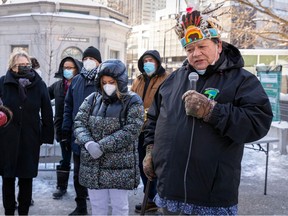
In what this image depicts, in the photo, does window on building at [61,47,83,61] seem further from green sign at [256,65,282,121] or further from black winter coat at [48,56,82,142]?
black winter coat at [48,56,82,142]

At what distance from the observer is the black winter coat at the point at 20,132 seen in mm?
3785

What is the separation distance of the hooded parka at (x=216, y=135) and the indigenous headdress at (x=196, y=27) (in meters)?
0.20

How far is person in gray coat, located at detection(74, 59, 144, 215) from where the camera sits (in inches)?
127

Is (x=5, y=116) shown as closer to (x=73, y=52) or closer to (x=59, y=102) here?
(x=59, y=102)

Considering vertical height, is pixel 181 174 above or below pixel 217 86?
below

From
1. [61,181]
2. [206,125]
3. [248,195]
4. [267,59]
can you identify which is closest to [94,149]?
[206,125]

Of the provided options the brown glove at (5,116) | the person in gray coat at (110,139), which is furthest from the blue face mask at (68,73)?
the person in gray coat at (110,139)

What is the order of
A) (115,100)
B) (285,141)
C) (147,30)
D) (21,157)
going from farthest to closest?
1. (147,30)
2. (285,141)
3. (21,157)
4. (115,100)

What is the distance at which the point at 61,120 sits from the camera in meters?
4.77

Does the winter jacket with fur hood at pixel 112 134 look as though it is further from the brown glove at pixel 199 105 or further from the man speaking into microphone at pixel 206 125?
the brown glove at pixel 199 105

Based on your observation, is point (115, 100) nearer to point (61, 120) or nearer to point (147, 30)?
point (61, 120)

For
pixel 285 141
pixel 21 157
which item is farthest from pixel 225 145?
pixel 285 141

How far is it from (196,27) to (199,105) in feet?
1.87

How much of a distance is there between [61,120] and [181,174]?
2.88 m
